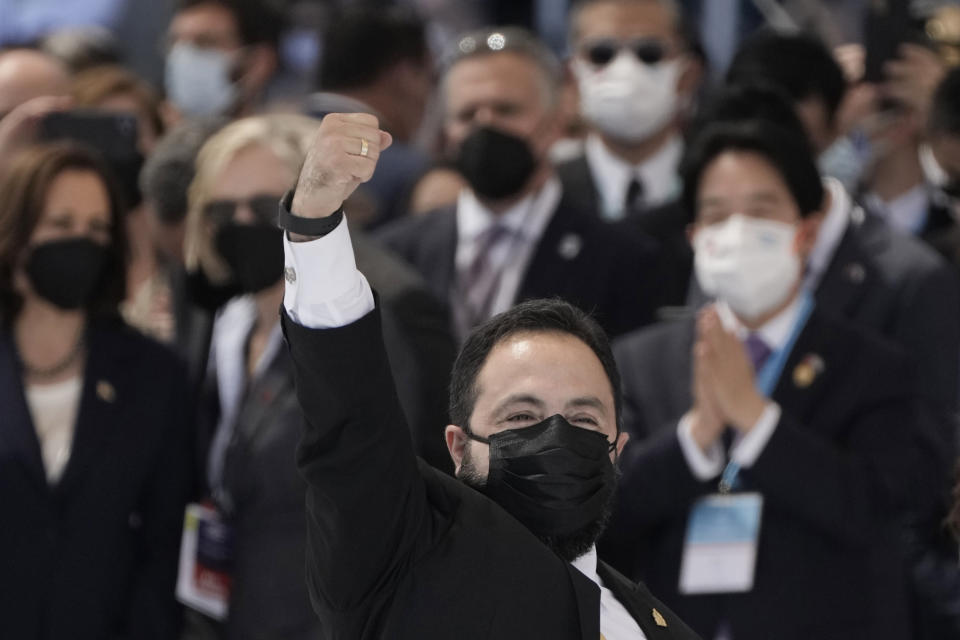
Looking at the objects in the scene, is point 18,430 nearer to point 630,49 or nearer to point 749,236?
point 749,236

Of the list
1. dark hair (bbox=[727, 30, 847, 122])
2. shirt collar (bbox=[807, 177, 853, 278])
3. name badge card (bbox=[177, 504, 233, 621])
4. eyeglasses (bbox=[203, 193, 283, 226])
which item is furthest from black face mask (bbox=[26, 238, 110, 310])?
dark hair (bbox=[727, 30, 847, 122])

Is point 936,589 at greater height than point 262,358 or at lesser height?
lesser

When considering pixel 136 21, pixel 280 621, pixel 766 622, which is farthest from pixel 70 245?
pixel 136 21

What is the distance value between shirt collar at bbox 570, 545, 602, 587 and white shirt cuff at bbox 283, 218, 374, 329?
26.2 inches

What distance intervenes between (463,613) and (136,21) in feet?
22.9

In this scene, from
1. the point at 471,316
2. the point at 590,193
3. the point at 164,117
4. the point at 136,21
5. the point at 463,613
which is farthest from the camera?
the point at 136,21

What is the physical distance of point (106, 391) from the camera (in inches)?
189

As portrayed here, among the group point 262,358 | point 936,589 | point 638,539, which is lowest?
point 936,589

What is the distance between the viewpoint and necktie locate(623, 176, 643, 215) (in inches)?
241

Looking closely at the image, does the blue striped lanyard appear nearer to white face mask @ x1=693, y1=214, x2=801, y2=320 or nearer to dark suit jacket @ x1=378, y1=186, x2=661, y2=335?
white face mask @ x1=693, y1=214, x2=801, y2=320

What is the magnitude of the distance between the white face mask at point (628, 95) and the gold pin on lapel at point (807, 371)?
163 centimetres

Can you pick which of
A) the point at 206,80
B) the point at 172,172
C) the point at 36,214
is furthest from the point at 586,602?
the point at 206,80

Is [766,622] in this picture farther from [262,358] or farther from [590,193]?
[590,193]

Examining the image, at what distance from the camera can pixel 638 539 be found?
4746 millimetres
